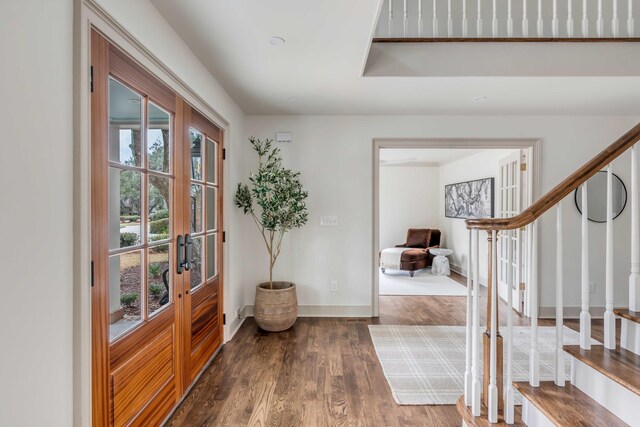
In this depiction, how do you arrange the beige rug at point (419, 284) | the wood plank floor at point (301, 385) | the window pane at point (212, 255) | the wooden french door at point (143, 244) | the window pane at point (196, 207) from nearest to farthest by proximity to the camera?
the wooden french door at point (143, 244) < the wood plank floor at point (301, 385) < the window pane at point (196, 207) < the window pane at point (212, 255) < the beige rug at point (419, 284)

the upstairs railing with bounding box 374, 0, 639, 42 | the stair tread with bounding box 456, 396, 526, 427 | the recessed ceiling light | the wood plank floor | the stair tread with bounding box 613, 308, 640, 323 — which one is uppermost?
the upstairs railing with bounding box 374, 0, 639, 42

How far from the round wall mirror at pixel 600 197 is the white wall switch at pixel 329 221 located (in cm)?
272

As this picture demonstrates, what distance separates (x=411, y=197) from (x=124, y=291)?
22.3ft

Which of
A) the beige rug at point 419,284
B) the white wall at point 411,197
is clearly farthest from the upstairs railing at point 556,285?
the white wall at point 411,197

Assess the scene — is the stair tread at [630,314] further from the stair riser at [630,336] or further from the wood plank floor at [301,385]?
the wood plank floor at [301,385]

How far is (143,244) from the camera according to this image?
5.51ft

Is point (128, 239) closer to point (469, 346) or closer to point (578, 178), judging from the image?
point (469, 346)

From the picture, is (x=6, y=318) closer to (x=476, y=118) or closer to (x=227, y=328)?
(x=227, y=328)

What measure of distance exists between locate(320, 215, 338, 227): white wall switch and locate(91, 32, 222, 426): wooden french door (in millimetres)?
1485

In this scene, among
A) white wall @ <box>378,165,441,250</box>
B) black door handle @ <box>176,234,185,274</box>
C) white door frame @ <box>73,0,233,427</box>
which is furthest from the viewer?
white wall @ <box>378,165,441,250</box>

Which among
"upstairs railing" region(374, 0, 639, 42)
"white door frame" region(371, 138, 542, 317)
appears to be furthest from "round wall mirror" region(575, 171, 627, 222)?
"upstairs railing" region(374, 0, 639, 42)

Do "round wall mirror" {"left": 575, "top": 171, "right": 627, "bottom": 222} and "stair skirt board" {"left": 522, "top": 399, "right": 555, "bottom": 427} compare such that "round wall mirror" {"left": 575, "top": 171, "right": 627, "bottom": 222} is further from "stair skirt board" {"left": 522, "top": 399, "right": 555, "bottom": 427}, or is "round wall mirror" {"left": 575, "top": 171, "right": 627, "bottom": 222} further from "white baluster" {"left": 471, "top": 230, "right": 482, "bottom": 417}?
"stair skirt board" {"left": 522, "top": 399, "right": 555, "bottom": 427}

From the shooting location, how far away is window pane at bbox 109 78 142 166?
4.65 ft

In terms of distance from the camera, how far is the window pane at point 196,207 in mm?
2314
